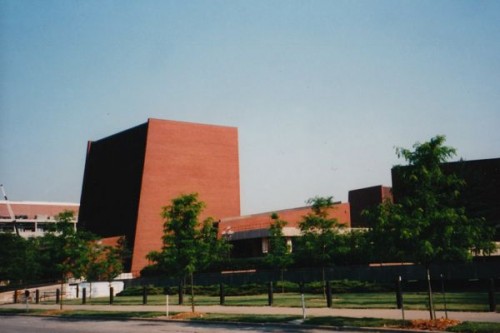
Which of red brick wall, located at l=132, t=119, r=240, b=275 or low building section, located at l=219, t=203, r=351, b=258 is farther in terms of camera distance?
red brick wall, located at l=132, t=119, r=240, b=275

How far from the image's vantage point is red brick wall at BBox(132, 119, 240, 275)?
216 ft

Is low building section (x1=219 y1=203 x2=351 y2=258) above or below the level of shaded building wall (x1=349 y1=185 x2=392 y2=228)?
below

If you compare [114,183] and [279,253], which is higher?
[114,183]

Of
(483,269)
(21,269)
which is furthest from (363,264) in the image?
(21,269)

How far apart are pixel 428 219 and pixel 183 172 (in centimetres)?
5602

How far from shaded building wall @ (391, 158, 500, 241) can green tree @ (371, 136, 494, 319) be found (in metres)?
22.0

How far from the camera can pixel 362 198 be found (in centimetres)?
7975

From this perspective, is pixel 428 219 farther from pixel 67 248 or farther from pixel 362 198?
pixel 362 198

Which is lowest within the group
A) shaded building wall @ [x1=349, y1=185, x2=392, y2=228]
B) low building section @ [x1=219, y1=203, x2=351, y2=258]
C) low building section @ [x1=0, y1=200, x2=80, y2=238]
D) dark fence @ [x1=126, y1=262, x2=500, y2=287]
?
dark fence @ [x1=126, y1=262, x2=500, y2=287]

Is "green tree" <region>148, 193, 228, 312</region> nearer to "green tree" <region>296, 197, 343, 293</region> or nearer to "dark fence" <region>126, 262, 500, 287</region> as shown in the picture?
"green tree" <region>296, 197, 343, 293</region>

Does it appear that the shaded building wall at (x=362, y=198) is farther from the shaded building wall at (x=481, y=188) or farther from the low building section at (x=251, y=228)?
the shaded building wall at (x=481, y=188)

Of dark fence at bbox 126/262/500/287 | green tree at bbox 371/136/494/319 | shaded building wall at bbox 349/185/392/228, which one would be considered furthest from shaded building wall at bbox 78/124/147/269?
green tree at bbox 371/136/494/319

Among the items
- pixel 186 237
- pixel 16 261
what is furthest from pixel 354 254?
pixel 16 261

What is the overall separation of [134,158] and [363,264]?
135ft
